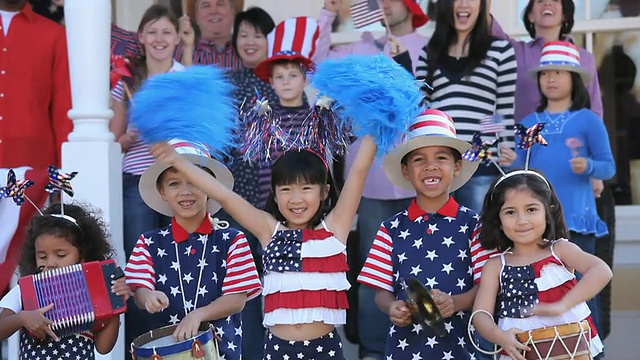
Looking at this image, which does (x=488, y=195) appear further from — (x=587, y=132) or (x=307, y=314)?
(x=587, y=132)

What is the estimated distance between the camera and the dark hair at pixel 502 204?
4.28 m

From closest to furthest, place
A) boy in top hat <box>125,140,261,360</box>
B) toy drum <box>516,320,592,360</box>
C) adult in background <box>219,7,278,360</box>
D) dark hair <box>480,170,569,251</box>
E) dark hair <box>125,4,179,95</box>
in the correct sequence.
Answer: toy drum <box>516,320,592,360</box>, dark hair <box>480,170,569,251</box>, boy in top hat <box>125,140,261,360</box>, adult in background <box>219,7,278,360</box>, dark hair <box>125,4,179,95</box>

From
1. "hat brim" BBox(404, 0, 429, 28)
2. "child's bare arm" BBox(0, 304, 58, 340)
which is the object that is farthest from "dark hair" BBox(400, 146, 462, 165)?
"hat brim" BBox(404, 0, 429, 28)

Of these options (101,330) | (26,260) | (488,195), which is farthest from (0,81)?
(488,195)

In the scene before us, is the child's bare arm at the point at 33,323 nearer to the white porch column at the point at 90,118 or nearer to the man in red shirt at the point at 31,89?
the white porch column at the point at 90,118

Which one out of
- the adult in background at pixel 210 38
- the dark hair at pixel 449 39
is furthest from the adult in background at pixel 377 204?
the adult in background at pixel 210 38

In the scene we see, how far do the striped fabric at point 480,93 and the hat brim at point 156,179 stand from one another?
1405 mm

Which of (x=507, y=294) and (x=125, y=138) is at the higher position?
(x=125, y=138)

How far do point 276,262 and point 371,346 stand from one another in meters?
1.63

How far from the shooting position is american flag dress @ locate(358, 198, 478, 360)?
14.3 feet

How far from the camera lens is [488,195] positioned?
173 inches

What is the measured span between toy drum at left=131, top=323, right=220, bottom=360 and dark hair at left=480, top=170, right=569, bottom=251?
46.1 inches

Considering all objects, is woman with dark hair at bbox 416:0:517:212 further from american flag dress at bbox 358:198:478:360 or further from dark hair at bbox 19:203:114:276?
dark hair at bbox 19:203:114:276

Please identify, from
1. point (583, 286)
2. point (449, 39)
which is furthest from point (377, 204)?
point (583, 286)
